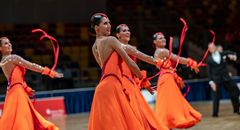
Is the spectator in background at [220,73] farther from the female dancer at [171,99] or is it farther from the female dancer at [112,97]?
the female dancer at [112,97]

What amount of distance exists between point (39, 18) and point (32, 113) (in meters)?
9.79

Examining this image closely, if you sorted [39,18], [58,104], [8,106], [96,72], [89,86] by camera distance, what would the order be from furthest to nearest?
[39,18]
[96,72]
[89,86]
[58,104]
[8,106]

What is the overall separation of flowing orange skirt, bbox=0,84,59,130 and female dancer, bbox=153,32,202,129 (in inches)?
73.5

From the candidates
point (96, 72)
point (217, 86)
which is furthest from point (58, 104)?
point (217, 86)

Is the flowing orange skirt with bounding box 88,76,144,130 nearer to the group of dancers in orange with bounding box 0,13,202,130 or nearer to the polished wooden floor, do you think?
the group of dancers in orange with bounding box 0,13,202,130

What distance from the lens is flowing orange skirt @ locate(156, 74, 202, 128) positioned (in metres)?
7.98

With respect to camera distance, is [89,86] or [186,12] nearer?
[89,86]

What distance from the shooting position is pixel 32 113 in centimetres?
711

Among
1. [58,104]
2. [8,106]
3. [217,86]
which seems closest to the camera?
[8,106]

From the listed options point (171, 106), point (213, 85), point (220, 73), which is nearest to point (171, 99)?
point (171, 106)

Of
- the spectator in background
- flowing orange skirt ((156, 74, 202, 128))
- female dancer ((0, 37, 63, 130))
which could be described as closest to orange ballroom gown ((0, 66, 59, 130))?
female dancer ((0, 37, 63, 130))

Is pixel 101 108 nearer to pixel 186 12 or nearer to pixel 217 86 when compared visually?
pixel 217 86

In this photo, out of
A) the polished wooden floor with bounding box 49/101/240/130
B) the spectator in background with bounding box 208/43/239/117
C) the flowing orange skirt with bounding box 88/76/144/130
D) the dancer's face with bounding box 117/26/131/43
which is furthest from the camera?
the spectator in background with bounding box 208/43/239/117

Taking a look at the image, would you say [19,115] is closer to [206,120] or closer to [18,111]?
[18,111]
